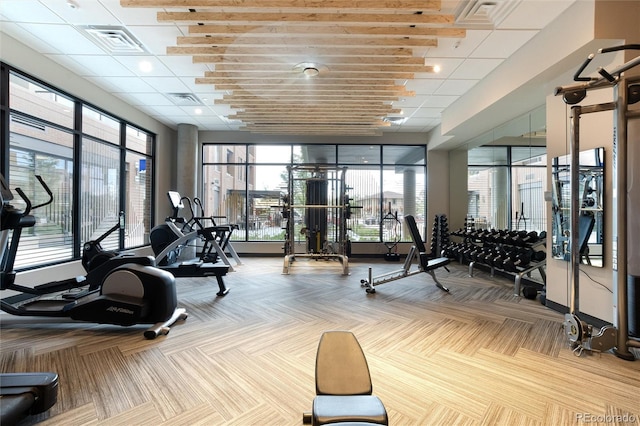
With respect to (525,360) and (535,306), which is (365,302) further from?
(535,306)

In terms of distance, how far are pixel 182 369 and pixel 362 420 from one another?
6.35 ft

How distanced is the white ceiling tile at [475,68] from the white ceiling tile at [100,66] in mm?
5120

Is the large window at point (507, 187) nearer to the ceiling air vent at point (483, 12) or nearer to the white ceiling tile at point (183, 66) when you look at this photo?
the ceiling air vent at point (483, 12)

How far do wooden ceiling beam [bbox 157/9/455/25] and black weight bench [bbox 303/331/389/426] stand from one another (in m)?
3.11

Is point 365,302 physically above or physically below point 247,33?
below

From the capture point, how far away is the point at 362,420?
0.93 meters

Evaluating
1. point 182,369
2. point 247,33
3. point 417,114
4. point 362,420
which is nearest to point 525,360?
point 362,420

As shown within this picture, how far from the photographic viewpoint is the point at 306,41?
3.53m

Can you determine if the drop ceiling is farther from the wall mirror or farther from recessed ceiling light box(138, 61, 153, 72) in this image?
the wall mirror

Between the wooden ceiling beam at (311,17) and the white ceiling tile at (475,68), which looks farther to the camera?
the white ceiling tile at (475,68)

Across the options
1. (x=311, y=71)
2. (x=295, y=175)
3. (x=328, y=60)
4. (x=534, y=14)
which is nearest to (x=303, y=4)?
(x=328, y=60)

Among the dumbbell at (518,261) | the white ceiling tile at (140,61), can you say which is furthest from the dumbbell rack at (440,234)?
the white ceiling tile at (140,61)

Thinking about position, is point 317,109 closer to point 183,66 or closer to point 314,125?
point 314,125

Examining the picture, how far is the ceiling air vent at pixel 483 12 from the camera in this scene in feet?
10.1
